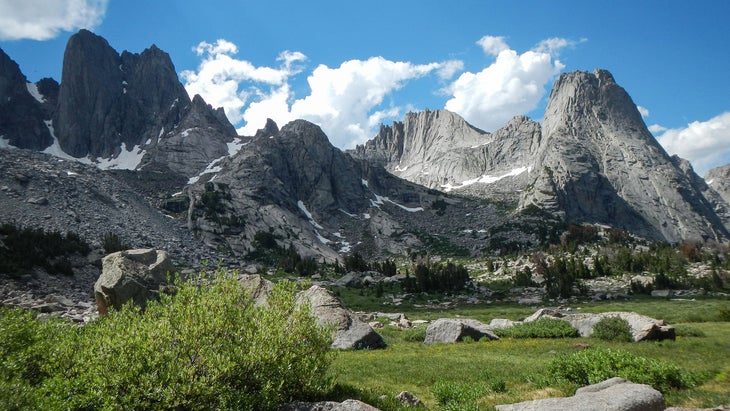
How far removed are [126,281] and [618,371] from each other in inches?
1406

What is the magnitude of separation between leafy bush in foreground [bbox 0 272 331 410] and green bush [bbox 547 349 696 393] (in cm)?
1015

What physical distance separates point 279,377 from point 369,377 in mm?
9773

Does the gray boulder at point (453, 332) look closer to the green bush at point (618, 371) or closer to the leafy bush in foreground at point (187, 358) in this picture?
the green bush at point (618, 371)

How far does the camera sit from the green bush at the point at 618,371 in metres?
14.9

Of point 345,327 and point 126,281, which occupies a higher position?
point 126,281

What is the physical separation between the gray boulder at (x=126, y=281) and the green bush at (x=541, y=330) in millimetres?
29022

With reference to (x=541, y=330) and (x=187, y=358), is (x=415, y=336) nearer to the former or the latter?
(x=541, y=330)

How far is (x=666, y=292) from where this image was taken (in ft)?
236

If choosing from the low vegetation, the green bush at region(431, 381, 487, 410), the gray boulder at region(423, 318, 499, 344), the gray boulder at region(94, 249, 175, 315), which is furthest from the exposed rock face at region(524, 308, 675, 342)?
the low vegetation

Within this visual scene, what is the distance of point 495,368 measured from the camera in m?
20.7

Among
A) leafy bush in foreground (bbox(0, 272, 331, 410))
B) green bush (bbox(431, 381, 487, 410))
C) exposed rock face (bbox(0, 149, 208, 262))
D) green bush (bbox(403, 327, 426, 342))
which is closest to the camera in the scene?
leafy bush in foreground (bbox(0, 272, 331, 410))

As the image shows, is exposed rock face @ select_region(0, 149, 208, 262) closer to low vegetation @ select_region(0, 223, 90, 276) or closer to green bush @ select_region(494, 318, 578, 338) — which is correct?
low vegetation @ select_region(0, 223, 90, 276)

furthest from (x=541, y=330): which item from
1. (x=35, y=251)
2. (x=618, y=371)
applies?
(x=35, y=251)

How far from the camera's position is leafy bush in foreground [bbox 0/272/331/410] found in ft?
32.9
